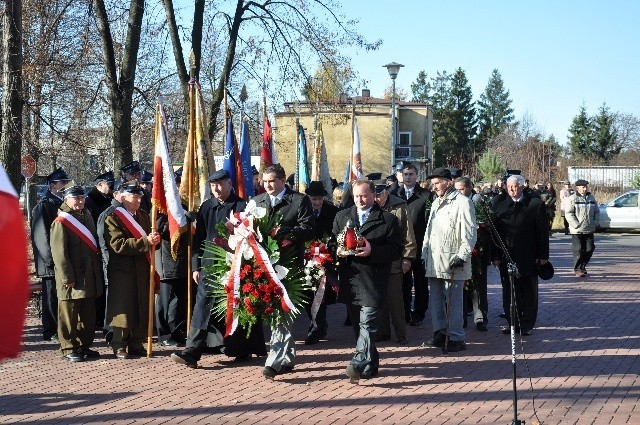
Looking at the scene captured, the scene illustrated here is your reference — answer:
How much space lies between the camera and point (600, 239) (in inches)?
1195

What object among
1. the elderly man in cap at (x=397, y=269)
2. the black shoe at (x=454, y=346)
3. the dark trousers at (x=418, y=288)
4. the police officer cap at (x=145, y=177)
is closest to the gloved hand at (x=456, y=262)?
the elderly man in cap at (x=397, y=269)

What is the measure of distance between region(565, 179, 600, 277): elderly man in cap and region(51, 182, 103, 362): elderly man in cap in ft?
37.4

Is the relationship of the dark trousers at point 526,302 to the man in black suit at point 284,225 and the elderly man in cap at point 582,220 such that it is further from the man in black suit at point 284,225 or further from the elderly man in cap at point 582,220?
the elderly man in cap at point 582,220

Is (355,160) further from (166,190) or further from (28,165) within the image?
(28,165)

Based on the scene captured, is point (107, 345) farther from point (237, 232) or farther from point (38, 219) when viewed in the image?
point (237, 232)

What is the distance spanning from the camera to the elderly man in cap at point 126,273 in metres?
9.62

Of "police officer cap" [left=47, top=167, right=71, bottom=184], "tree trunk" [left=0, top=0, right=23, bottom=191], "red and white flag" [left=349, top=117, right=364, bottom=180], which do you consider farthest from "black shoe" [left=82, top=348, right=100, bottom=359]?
"red and white flag" [left=349, top=117, right=364, bottom=180]

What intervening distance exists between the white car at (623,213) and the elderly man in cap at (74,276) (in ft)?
88.1

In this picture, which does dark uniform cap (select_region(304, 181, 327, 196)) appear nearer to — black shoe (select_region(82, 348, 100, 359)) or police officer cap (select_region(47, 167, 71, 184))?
police officer cap (select_region(47, 167, 71, 184))

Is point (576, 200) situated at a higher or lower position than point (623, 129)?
lower

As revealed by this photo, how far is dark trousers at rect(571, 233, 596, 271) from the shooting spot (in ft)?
59.1

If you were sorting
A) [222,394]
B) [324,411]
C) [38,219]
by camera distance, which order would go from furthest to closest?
[38,219]
[222,394]
[324,411]

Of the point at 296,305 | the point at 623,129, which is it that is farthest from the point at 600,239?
the point at 623,129

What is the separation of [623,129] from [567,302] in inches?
2782
